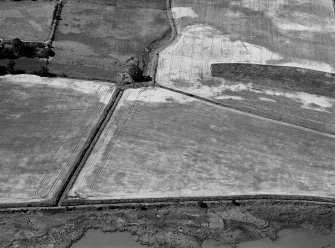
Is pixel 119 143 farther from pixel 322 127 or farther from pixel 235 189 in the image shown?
pixel 322 127

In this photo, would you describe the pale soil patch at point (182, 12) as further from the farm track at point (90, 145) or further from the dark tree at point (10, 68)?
the dark tree at point (10, 68)

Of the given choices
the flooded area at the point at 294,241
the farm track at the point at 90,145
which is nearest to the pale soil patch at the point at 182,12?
the farm track at the point at 90,145

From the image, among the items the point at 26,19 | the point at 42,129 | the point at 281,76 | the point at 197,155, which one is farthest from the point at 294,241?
the point at 26,19

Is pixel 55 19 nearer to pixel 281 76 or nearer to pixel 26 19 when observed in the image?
pixel 26 19

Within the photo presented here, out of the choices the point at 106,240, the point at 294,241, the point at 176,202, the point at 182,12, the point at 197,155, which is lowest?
the point at 294,241

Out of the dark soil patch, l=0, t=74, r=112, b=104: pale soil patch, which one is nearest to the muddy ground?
l=0, t=74, r=112, b=104: pale soil patch

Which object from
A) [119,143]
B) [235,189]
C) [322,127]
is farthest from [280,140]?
[119,143]

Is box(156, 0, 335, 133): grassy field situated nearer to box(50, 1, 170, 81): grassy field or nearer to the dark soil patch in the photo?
the dark soil patch
